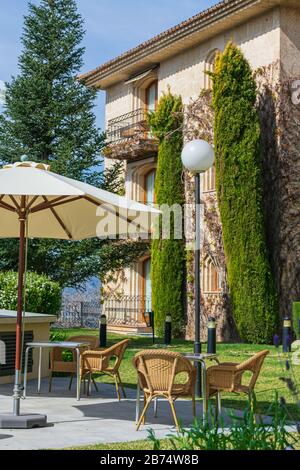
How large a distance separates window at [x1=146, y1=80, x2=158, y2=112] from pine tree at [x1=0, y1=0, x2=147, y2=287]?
6.24 metres

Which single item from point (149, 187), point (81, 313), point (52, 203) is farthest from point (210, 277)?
point (52, 203)

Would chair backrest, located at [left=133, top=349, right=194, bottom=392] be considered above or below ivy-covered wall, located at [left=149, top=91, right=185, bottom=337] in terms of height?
below

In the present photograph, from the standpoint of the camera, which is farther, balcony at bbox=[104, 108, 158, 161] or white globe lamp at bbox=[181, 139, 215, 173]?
balcony at bbox=[104, 108, 158, 161]

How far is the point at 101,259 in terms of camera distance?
69.3 feet

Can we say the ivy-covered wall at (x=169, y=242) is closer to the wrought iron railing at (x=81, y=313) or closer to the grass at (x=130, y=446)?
the wrought iron railing at (x=81, y=313)

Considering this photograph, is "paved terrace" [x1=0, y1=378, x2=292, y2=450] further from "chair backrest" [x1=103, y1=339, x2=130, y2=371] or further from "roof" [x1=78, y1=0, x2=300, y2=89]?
"roof" [x1=78, y1=0, x2=300, y2=89]

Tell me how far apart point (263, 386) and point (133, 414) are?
11.4 feet

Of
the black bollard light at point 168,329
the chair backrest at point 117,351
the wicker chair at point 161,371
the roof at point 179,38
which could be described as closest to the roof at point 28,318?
the chair backrest at point 117,351

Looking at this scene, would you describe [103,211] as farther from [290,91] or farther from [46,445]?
[290,91]

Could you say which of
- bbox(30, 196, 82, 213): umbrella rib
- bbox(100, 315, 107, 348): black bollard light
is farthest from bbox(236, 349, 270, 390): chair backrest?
bbox(100, 315, 107, 348): black bollard light

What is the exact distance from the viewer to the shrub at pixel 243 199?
20500 millimetres

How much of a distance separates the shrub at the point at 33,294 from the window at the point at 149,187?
39.8ft

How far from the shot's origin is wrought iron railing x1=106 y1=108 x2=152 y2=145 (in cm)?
2656
